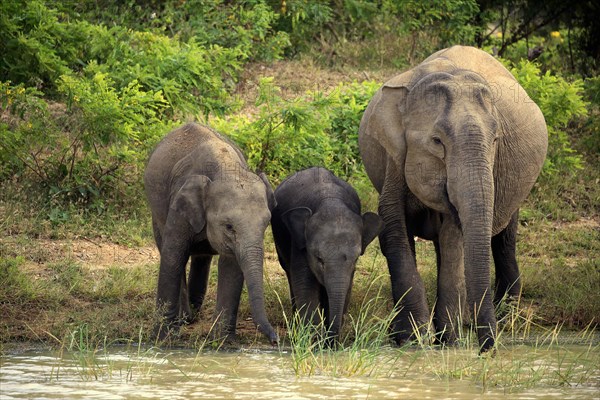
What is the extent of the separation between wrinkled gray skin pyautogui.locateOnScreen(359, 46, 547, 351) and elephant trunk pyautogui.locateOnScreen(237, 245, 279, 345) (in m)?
1.21

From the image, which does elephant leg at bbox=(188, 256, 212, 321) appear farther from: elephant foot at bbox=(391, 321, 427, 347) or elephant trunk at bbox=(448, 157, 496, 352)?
elephant trunk at bbox=(448, 157, 496, 352)

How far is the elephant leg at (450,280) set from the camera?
31.1 feet

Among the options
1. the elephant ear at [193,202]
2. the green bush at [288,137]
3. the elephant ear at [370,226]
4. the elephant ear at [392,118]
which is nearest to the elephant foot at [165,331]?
the elephant ear at [193,202]

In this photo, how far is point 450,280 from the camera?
9.50m

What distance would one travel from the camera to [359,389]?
7941 millimetres

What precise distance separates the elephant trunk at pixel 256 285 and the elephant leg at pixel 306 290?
0.54 metres

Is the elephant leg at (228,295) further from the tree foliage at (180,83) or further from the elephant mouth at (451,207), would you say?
the tree foliage at (180,83)

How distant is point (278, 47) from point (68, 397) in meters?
9.44

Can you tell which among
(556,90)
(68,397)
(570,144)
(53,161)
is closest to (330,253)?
(68,397)

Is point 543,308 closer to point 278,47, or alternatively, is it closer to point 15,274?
point 15,274

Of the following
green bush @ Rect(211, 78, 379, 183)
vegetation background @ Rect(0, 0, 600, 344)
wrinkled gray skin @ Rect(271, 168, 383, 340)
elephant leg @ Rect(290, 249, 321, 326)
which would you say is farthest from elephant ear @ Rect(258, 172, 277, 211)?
green bush @ Rect(211, 78, 379, 183)

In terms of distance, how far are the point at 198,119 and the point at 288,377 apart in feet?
18.6

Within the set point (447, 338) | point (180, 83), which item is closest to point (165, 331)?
point (447, 338)

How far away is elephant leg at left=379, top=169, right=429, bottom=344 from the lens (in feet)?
31.5
